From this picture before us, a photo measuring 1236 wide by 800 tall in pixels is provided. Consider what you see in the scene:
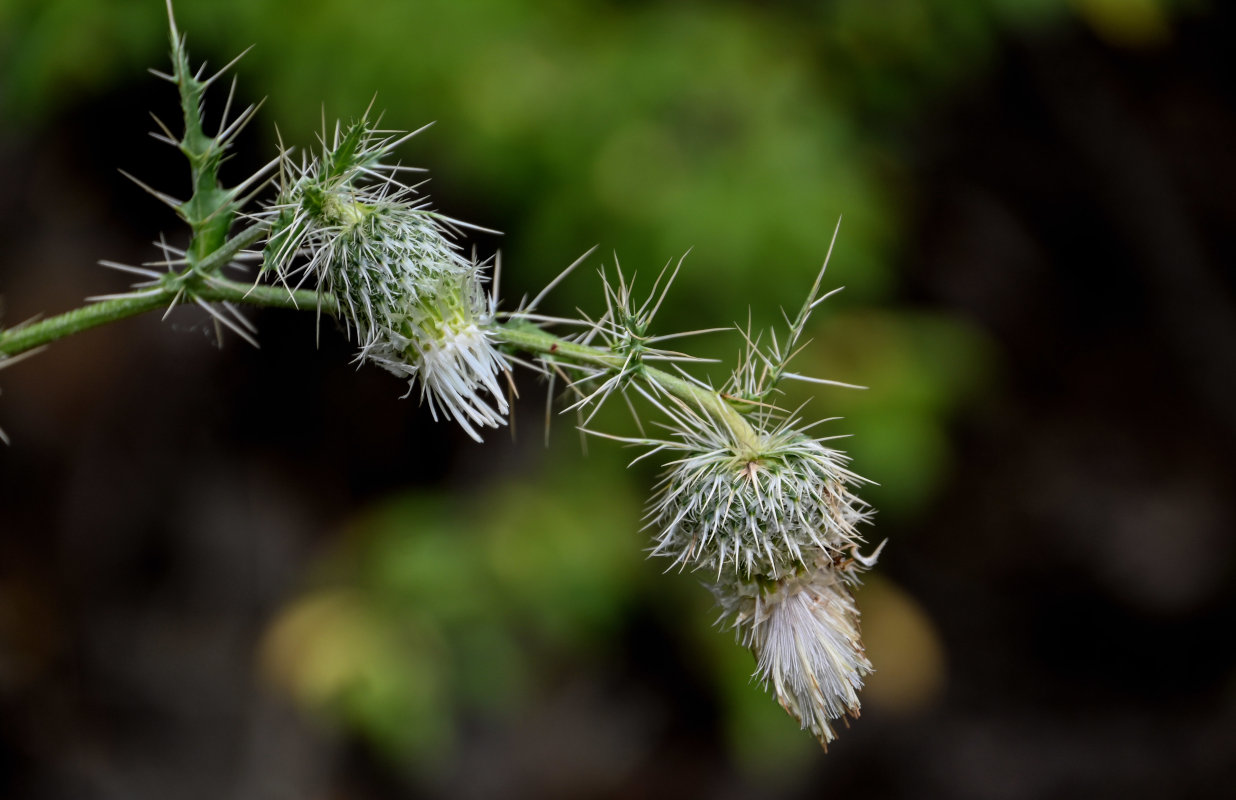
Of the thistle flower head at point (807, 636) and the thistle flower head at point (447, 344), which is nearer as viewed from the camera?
the thistle flower head at point (447, 344)

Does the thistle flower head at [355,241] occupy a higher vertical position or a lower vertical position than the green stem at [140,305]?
higher

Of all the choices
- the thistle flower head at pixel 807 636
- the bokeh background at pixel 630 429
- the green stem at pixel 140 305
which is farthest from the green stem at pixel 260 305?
the bokeh background at pixel 630 429

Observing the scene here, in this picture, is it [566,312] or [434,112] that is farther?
[566,312]

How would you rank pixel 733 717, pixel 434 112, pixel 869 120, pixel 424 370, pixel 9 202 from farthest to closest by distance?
pixel 9 202, pixel 869 120, pixel 733 717, pixel 434 112, pixel 424 370

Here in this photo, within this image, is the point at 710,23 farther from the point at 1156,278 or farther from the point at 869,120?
the point at 1156,278

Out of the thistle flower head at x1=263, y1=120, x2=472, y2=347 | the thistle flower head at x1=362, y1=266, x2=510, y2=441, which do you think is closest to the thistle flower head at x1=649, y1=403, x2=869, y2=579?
the thistle flower head at x1=362, y1=266, x2=510, y2=441

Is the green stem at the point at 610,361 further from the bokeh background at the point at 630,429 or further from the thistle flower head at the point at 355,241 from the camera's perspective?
the bokeh background at the point at 630,429

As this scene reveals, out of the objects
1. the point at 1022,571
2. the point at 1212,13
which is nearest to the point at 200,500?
the point at 1022,571

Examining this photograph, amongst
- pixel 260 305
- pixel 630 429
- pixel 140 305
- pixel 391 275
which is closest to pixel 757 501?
pixel 391 275
